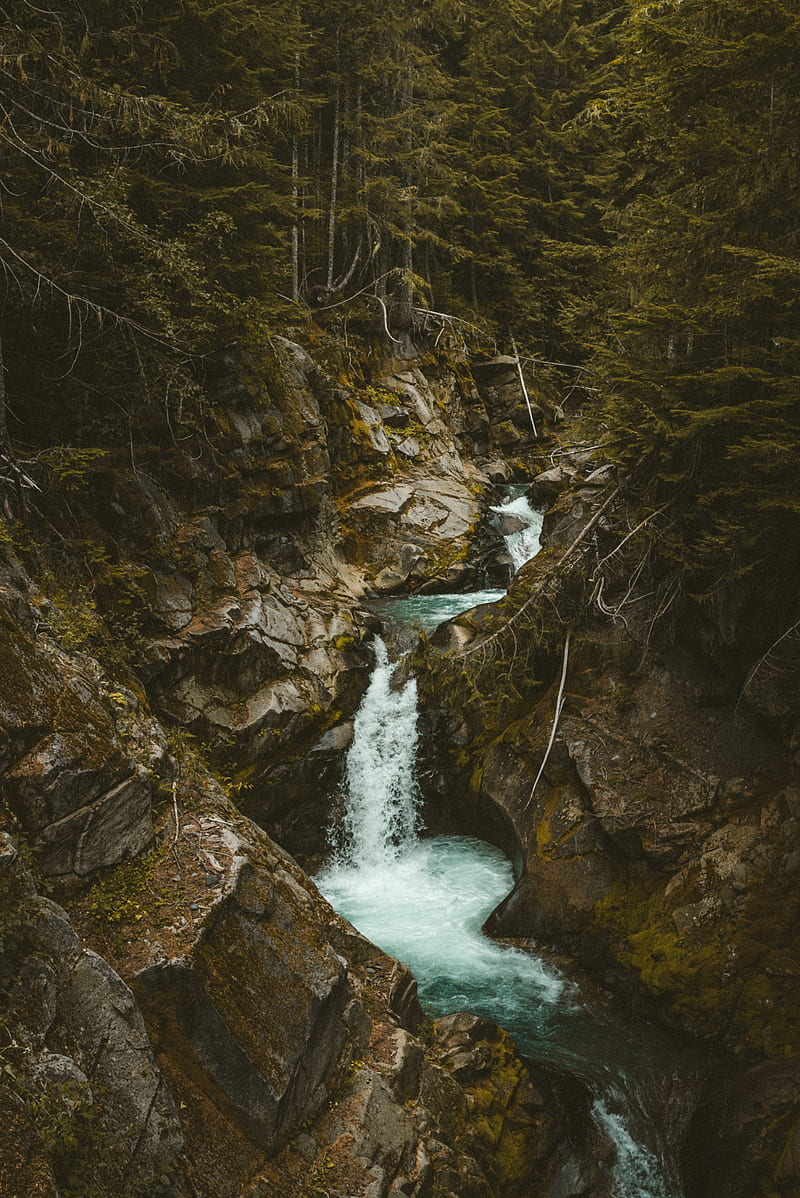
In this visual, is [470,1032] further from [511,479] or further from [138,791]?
[511,479]

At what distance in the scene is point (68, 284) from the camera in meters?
8.97

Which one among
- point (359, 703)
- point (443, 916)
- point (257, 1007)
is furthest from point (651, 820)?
point (257, 1007)

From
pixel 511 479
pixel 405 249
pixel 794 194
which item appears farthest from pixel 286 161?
pixel 794 194

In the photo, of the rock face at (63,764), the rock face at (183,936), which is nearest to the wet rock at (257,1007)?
the rock face at (183,936)

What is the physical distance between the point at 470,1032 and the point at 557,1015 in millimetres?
1509

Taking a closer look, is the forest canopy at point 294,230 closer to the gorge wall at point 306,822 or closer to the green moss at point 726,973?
the gorge wall at point 306,822

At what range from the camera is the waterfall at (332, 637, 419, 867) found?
1106cm

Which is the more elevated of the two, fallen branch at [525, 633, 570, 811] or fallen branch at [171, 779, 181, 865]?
fallen branch at [171, 779, 181, 865]

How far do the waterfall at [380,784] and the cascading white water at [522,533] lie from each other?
5517 mm

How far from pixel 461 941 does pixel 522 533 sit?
400 inches

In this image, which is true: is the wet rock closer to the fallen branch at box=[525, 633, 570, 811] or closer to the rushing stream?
the rushing stream

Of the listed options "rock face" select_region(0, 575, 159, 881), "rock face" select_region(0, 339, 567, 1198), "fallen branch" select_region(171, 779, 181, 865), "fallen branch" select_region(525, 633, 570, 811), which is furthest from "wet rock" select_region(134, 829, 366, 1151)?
"fallen branch" select_region(525, 633, 570, 811)

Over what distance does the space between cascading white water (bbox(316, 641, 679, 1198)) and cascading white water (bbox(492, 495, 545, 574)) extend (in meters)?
5.14

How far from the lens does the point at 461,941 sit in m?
9.17
